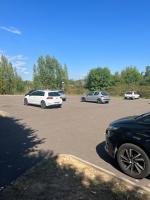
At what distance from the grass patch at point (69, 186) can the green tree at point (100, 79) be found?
7538 cm

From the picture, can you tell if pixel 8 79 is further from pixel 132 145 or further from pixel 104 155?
pixel 132 145

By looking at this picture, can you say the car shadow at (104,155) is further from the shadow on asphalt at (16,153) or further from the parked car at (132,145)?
the shadow on asphalt at (16,153)

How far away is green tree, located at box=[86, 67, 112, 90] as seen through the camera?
8126cm

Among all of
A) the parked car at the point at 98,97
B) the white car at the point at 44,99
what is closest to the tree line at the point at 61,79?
the parked car at the point at 98,97

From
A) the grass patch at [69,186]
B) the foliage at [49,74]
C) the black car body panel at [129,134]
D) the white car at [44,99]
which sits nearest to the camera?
the grass patch at [69,186]

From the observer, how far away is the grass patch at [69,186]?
15.0ft

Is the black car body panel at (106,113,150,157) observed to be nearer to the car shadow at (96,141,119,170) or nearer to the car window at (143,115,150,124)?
the car window at (143,115,150,124)

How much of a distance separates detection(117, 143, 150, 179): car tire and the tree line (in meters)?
47.2

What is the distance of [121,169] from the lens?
5902mm

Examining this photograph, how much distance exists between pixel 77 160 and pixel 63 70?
226 ft

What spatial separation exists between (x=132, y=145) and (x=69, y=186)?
163 centimetres

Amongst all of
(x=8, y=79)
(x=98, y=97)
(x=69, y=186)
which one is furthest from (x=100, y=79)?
(x=69, y=186)

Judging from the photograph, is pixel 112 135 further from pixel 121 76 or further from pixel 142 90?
pixel 121 76

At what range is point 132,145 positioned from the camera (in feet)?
18.2
